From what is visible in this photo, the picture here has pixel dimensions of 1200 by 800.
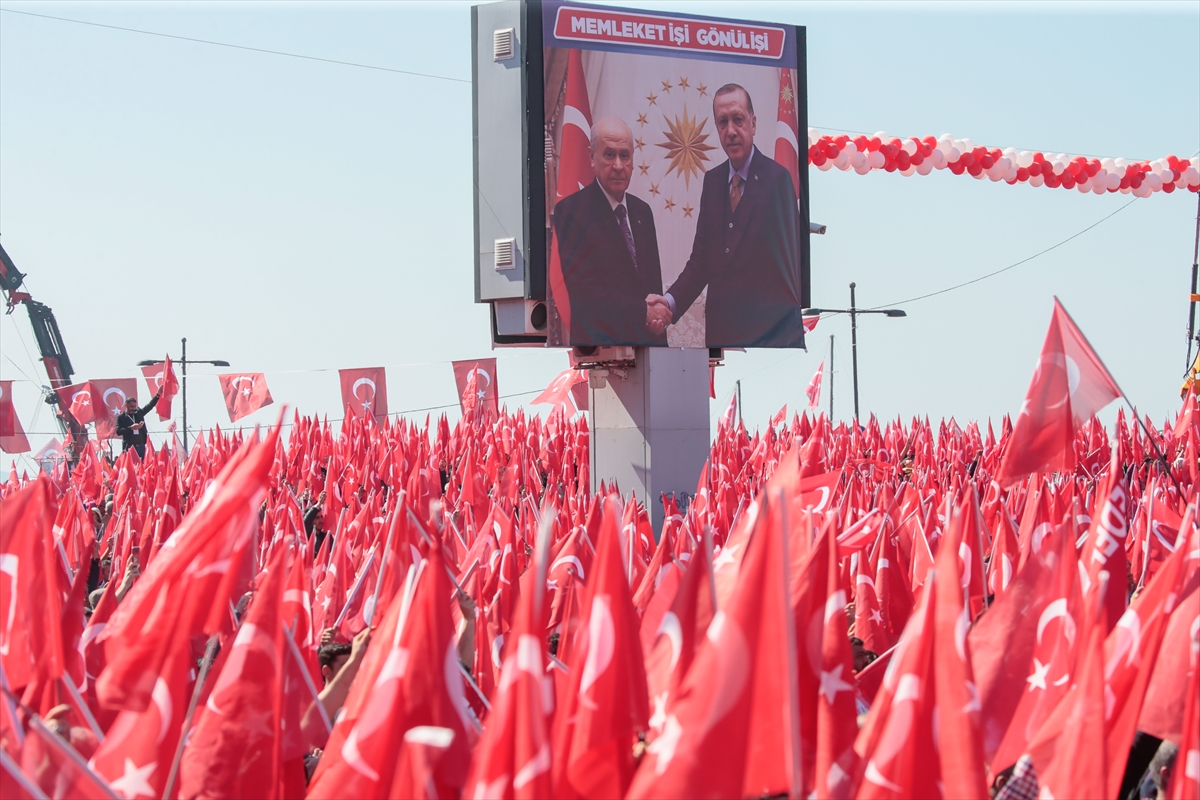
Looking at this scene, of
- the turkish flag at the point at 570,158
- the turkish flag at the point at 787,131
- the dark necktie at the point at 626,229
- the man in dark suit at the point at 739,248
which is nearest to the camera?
the turkish flag at the point at 570,158

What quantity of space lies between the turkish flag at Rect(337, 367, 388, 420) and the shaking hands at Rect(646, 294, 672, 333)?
366 inches

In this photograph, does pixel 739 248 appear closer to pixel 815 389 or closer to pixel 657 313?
pixel 657 313

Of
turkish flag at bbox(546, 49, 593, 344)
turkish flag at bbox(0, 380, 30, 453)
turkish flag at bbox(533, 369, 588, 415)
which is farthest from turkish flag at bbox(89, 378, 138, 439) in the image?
turkish flag at bbox(546, 49, 593, 344)

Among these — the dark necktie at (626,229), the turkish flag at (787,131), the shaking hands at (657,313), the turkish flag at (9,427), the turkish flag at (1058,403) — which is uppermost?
the turkish flag at (787,131)

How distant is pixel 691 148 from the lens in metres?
12.3

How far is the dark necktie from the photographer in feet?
39.5

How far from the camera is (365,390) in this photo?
68.8ft

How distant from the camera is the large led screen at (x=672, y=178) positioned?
38.9 feet

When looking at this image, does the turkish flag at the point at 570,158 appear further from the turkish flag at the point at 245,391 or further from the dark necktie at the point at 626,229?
the turkish flag at the point at 245,391

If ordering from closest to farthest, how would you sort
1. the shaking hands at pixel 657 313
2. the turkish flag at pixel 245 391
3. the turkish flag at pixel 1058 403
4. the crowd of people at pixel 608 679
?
the crowd of people at pixel 608 679, the turkish flag at pixel 1058 403, the shaking hands at pixel 657 313, the turkish flag at pixel 245 391

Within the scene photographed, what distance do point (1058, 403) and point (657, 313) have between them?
606cm

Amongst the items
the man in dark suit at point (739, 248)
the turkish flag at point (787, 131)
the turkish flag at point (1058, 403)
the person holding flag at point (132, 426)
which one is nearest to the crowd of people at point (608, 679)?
the turkish flag at point (1058, 403)

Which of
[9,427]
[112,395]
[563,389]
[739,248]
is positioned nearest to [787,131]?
[739,248]

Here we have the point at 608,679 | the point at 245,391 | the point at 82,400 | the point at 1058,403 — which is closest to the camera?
the point at 608,679
